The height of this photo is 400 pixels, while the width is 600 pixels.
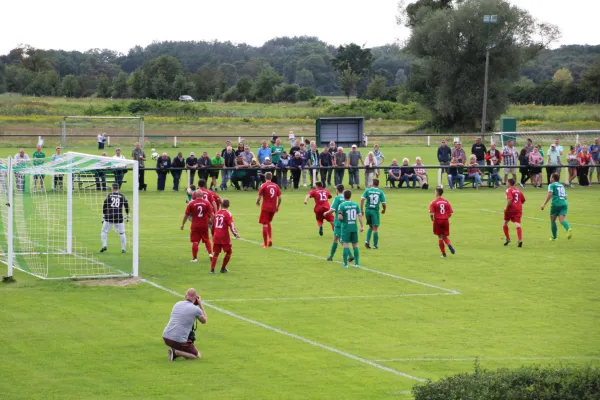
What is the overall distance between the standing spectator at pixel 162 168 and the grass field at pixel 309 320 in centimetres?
1132

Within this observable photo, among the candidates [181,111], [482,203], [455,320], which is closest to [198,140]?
[181,111]

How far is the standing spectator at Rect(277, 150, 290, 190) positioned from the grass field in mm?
11921

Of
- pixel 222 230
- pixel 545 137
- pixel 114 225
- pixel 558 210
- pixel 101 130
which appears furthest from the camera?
pixel 101 130

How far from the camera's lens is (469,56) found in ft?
267

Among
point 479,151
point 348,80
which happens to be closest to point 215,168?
point 479,151

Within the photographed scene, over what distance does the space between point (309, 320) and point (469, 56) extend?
67177 mm

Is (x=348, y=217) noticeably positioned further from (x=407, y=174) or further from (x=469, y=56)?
(x=469, y=56)

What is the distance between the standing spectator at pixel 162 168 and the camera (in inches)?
1567

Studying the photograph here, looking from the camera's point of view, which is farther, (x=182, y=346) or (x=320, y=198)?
(x=320, y=198)

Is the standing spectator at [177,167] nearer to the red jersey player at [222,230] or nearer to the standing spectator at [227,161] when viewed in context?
the standing spectator at [227,161]

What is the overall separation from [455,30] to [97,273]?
6331cm

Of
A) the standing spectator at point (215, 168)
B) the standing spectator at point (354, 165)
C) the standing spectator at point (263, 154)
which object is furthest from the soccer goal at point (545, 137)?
the standing spectator at point (215, 168)

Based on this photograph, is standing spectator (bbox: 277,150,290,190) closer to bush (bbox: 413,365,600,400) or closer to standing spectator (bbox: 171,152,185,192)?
standing spectator (bbox: 171,152,185,192)

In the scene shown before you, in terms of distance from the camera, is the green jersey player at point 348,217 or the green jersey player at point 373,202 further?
the green jersey player at point 373,202
